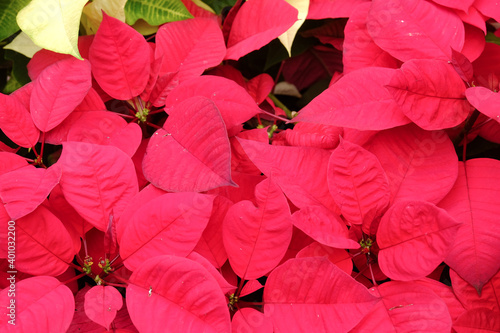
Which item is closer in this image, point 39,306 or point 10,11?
point 39,306

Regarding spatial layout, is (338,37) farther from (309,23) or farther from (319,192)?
(319,192)

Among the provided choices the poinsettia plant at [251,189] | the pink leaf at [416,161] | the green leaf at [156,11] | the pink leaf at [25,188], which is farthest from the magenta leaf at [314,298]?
the green leaf at [156,11]

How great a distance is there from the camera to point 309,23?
732 millimetres

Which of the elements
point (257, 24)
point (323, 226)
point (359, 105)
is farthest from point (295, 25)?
point (323, 226)

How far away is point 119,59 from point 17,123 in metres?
0.13

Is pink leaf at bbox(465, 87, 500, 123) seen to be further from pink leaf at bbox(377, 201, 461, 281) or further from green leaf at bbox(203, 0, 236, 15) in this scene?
green leaf at bbox(203, 0, 236, 15)

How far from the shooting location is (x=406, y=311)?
412 millimetres

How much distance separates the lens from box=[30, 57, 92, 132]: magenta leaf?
1.65 feet

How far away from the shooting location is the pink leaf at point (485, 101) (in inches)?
16.8

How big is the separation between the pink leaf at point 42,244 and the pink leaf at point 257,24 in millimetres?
277

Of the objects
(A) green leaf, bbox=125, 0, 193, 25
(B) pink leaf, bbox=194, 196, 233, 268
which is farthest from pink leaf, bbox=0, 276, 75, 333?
(A) green leaf, bbox=125, 0, 193, 25

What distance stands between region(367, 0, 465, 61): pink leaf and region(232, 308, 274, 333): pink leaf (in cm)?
31

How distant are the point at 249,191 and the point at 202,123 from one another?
0.28 feet

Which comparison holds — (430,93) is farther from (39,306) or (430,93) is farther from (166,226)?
(39,306)
